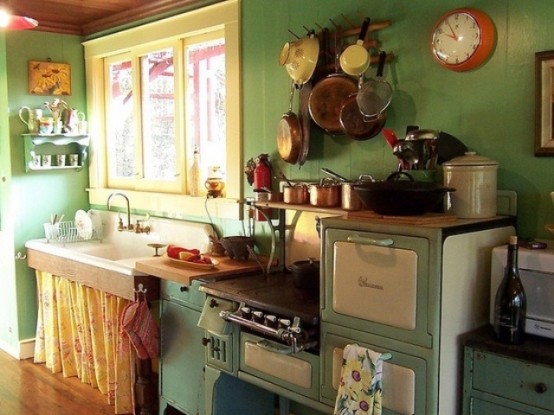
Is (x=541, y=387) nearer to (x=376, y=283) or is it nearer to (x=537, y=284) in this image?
(x=537, y=284)

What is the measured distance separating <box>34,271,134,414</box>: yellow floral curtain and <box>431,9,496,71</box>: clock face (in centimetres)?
213

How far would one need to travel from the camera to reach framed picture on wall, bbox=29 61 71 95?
14.7 ft

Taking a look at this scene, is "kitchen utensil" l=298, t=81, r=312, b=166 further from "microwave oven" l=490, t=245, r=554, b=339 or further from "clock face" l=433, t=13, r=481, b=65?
"microwave oven" l=490, t=245, r=554, b=339

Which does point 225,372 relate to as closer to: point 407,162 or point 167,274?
point 167,274

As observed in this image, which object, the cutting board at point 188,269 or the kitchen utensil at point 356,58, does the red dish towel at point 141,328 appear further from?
the kitchen utensil at point 356,58

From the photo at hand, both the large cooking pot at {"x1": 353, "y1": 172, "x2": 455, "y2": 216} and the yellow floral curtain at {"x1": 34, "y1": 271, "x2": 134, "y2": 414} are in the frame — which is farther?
the yellow floral curtain at {"x1": 34, "y1": 271, "x2": 134, "y2": 414}

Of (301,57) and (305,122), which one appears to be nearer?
(301,57)

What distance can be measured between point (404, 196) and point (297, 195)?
0.82 m

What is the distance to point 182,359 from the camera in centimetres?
320

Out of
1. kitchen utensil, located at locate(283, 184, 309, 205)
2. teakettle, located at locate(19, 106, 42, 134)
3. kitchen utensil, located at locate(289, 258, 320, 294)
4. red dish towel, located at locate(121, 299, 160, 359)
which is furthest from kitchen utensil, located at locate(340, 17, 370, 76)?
teakettle, located at locate(19, 106, 42, 134)

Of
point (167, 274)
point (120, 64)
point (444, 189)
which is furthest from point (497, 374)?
point (120, 64)

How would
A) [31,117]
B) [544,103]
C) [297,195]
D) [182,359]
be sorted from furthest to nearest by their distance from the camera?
1. [31,117]
2. [182,359]
3. [297,195]
4. [544,103]

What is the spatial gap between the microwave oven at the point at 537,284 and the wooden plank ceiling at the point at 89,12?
2.40m

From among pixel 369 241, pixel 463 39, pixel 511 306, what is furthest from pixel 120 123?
pixel 511 306
